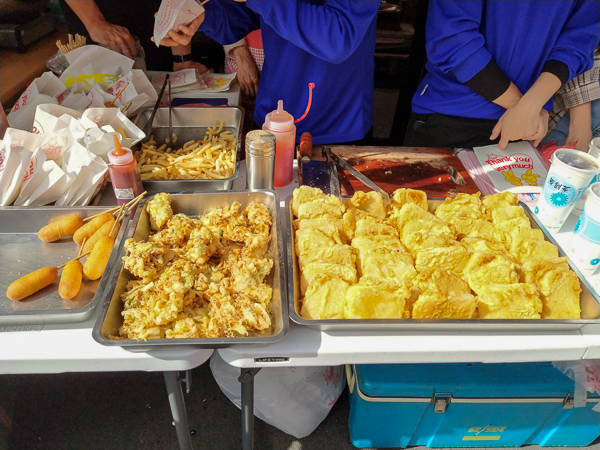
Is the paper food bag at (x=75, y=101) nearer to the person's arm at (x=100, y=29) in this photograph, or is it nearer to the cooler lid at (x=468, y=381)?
the person's arm at (x=100, y=29)

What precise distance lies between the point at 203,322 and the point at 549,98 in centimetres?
242

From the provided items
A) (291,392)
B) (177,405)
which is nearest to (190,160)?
(177,405)

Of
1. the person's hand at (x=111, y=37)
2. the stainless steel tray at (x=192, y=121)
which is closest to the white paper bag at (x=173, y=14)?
the stainless steel tray at (x=192, y=121)

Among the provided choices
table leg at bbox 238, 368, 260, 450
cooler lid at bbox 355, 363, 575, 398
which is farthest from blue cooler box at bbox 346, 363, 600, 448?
table leg at bbox 238, 368, 260, 450

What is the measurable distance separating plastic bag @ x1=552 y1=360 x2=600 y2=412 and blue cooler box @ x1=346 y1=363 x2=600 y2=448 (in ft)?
0.27

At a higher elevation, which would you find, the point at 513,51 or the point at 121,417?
the point at 513,51

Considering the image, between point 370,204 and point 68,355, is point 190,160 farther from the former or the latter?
point 68,355

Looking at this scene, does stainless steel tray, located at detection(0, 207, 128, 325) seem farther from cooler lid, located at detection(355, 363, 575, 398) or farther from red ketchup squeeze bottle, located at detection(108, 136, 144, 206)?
cooler lid, located at detection(355, 363, 575, 398)

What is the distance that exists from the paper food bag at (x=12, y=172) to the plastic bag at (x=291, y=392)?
4.08 ft

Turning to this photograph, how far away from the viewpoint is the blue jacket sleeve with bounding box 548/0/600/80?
2.28 meters

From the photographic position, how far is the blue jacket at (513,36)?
2.24 meters

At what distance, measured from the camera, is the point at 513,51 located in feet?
7.77

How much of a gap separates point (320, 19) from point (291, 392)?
1.94 metres

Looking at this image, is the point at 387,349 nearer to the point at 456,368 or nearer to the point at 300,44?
the point at 456,368
